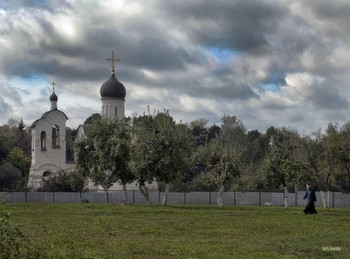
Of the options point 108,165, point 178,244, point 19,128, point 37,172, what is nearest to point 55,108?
point 37,172

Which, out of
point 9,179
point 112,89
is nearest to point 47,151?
point 9,179

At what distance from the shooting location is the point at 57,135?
Answer: 245 feet

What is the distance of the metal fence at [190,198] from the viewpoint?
187 ft

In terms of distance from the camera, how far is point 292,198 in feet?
191

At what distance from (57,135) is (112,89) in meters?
10.7

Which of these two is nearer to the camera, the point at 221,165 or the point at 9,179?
the point at 221,165

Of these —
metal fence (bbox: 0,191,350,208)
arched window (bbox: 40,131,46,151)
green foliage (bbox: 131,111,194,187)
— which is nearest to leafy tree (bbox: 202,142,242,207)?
green foliage (bbox: 131,111,194,187)

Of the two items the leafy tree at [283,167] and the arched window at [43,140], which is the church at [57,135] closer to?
the arched window at [43,140]

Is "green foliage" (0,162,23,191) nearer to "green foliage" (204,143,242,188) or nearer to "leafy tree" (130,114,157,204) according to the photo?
"leafy tree" (130,114,157,204)

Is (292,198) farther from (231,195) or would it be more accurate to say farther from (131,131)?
(131,131)

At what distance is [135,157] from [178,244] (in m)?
24.3

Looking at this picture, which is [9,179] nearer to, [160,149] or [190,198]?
[190,198]

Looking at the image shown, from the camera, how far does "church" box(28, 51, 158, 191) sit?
234 feet

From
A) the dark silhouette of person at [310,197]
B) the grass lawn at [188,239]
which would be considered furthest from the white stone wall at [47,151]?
the grass lawn at [188,239]
